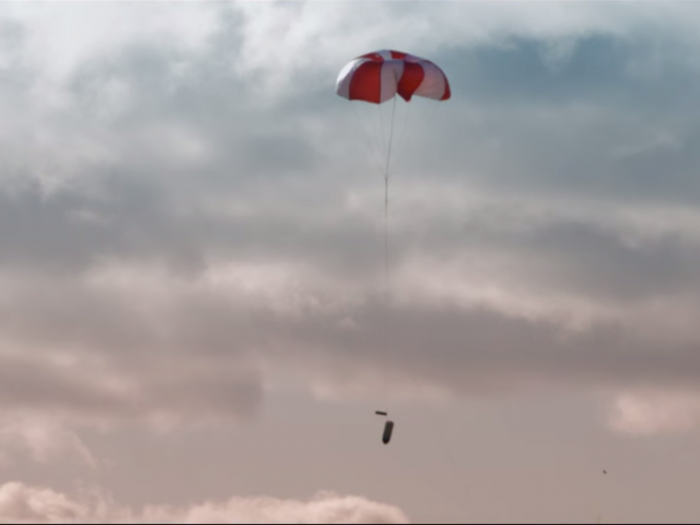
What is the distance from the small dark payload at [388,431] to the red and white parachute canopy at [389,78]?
59.3 feet

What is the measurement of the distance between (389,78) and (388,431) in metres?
20.0

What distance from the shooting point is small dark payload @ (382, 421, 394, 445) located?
59188mm

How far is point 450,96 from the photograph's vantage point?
224 feet

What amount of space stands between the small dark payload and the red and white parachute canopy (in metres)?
18.1

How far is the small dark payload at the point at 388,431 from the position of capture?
59188mm

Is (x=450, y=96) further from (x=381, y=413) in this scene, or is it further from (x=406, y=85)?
(x=381, y=413)

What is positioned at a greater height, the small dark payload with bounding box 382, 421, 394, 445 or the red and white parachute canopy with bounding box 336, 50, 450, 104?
the red and white parachute canopy with bounding box 336, 50, 450, 104

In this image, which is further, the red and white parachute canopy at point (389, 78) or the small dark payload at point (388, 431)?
the red and white parachute canopy at point (389, 78)

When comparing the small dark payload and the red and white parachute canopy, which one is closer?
the small dark payload

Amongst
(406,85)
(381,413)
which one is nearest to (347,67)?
(406,85)

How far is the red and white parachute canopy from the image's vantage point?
65.5 metres

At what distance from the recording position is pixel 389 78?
2591 inches

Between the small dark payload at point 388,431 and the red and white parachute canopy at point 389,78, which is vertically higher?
the red and white parachute canopy at point 389,78

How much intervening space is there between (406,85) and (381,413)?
1986 centimetres
